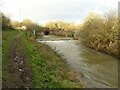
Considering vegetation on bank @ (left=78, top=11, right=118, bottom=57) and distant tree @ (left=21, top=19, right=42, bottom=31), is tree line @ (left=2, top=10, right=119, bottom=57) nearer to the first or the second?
vegetation on bank @ (left=78, top=11, right=118, bottom=57)

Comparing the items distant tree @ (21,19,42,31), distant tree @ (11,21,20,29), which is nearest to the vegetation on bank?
distant tree @ (21,19,42,31)

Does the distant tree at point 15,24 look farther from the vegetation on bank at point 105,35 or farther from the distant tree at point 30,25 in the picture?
the vegetation on bank at point 105,35

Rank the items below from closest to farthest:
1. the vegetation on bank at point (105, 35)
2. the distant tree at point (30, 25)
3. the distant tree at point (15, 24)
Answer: the vegetation on bank at point (105, 35)
the distant tree at point (30, 25)
the distant tree at point (15, 24)

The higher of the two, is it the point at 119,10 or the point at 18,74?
the point at 119,10

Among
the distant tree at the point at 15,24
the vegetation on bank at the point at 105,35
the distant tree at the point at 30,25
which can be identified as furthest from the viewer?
the distant tree at the point at 15,24

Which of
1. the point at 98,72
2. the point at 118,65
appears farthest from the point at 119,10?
the point at 98,72

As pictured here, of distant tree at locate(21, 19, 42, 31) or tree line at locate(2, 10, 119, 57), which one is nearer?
tree line at locate(2, 10, 119, 57)

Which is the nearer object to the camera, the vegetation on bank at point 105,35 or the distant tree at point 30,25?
the vegetation on bank at point 105,35

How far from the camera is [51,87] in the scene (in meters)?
13.2

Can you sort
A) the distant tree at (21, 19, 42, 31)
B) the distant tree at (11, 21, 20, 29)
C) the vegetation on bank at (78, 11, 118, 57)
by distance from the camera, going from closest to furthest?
1. the vegetation on bank at (78, 11, 118, 57)
2. the distant tree at (21, 19, 42, 31)
3. the distant tree at (11, 21, 20, 29)

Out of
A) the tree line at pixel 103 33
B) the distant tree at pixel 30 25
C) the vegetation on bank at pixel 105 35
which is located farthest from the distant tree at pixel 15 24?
the vegetation on bank at pixel 105 35

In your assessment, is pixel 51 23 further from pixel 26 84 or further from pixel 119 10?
pixel 26 84

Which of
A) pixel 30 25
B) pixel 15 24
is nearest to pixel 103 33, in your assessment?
pixel 30 25

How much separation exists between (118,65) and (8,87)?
19.2 meters
